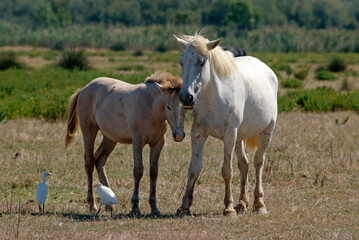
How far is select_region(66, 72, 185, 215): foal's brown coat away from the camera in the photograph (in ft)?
25.5

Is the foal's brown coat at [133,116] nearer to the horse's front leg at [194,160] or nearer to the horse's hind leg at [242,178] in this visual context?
the horse's front leg at [194,160]

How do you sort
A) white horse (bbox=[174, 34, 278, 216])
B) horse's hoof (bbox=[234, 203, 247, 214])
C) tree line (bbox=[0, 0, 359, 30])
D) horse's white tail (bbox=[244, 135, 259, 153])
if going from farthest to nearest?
tree line (bbox=[0, 0, 359, 30])
horse's white tail (bbox=[244, 135, 259, 153])
horse's hoof (bbox=[234, 203, 247, 214])
white horse (bbox=[174, 34, 278, 216])

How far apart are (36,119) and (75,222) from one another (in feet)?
29.8

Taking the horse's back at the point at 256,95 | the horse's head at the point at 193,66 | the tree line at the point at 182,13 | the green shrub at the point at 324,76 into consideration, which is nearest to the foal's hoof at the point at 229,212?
the horse's back at the point at 256,95

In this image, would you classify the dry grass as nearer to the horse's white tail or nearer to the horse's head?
the horse's white tail

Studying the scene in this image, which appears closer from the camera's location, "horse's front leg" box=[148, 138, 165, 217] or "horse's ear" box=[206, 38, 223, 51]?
"horse's ear" box=[206, 38, 223, 51]

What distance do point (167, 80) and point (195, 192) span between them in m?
2.17

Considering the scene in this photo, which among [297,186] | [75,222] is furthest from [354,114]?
[75,222]

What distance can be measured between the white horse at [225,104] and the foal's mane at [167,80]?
0.96 ft

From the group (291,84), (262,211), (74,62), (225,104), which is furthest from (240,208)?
(74,62)

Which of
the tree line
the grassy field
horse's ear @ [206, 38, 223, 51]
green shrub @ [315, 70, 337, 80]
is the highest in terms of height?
horse's ear @ [206, 38, 223, 51]

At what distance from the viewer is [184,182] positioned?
31.4 feet

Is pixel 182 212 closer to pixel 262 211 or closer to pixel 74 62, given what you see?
pixel 262 211

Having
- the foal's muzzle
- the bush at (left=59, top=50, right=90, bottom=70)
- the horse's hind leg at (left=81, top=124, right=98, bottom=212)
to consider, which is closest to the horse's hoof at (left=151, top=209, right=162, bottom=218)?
the horse's hind leg at (left=81, top=124, right=98, bottom=212)
